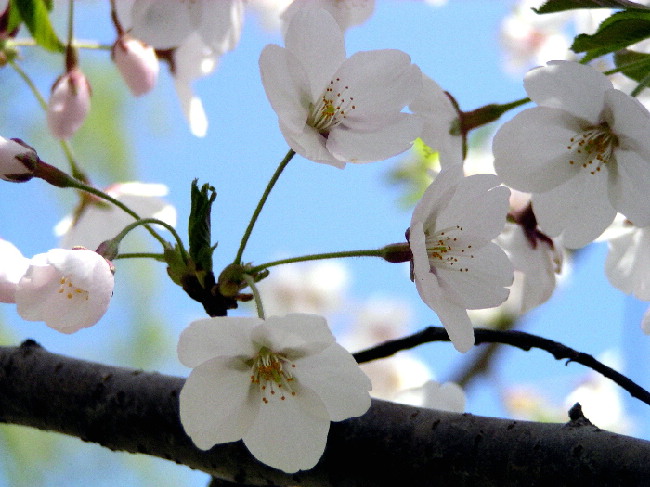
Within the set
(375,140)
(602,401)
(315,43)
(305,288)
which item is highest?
(315,43)

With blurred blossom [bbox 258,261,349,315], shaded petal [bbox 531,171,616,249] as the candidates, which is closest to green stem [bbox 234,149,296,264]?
shaded petal [bbox 531,171,616,249]

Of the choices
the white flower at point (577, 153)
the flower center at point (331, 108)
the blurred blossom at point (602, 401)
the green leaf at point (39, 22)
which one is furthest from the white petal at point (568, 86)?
the blurred blossom at point (602, 401)

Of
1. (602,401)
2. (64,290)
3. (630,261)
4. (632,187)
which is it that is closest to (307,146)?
(64,290)

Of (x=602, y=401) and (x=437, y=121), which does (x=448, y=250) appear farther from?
(x=602, y=401)

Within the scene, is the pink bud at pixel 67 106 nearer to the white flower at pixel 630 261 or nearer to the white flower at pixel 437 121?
the white flower at pixel 437 121

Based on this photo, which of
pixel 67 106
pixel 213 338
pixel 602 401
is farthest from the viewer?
pixel 602 401

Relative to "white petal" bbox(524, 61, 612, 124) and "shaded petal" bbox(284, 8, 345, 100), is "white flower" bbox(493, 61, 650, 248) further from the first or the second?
"shaded petal" bbox(284, 8, 345, 100)

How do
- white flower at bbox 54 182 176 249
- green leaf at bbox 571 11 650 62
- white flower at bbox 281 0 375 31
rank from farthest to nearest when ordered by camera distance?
white flower at bbox 54 182 176 249, white flower at bbox 281 0 375 31, green leaf at bbox 571 11 650 62
